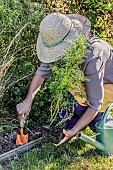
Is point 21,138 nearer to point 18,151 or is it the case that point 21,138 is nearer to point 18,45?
point 18,151

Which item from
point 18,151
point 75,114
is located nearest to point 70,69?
point 75,114

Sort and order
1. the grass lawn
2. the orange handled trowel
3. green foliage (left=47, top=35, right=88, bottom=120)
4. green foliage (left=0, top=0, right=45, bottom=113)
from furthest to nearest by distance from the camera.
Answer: green foliage (left=0, top=0, right=45, bottom=113) < the orange handled trowel < the grass lawn < green foliage (left=47, top=35, right=88, bottom=120)

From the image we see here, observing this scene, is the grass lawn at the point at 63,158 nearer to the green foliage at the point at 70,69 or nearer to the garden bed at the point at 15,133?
the garden bed at the point at 15,133

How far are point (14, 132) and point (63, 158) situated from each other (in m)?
0.50

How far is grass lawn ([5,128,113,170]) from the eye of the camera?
3.29 meters

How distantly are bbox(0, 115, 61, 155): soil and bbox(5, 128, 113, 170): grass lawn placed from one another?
12 cm

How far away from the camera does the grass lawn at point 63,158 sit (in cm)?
329

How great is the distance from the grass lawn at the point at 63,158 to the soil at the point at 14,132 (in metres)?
0.12

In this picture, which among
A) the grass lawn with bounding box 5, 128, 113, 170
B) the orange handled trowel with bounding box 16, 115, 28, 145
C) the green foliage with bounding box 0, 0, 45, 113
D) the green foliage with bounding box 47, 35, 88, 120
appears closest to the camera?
the green foliage with bounding box 47, 35, 88, 120

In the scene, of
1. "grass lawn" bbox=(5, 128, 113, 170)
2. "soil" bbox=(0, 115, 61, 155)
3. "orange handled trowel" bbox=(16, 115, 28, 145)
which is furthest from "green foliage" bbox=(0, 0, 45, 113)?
"grass lawn" bbox=(5, 128, 113, 170)

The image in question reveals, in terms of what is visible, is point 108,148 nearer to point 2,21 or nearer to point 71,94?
point 71,94

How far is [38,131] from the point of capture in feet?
12.2

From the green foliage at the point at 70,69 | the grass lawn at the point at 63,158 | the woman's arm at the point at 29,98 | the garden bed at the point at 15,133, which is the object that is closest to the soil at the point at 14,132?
the garden bed at the point at 15,133

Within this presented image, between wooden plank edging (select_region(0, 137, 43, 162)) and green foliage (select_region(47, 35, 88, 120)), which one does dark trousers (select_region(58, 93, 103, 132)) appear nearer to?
wooden plank edging (select_region(0, 137, 43, 162))
